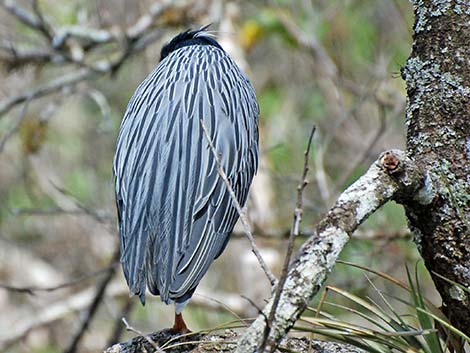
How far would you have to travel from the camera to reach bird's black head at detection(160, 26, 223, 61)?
404 centimetres

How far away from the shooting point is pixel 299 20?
683 cm

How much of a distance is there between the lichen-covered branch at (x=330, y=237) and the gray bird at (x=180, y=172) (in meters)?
0.89

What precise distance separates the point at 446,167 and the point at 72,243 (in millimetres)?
6355

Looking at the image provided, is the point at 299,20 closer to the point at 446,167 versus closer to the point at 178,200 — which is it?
the point at 178,200

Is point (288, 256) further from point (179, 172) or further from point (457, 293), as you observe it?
point (179, 172)

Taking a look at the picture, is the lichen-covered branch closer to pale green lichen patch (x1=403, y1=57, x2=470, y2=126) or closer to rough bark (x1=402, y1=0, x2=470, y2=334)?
rough bark (x1=402, y1=0, x2=470, y2=334)

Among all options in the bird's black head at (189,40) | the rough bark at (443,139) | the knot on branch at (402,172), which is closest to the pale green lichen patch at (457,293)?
the rough bark at (443,139)

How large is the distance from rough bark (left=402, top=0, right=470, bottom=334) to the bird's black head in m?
1.66

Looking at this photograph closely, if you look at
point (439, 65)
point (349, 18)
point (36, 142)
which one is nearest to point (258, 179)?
point (36, 142)

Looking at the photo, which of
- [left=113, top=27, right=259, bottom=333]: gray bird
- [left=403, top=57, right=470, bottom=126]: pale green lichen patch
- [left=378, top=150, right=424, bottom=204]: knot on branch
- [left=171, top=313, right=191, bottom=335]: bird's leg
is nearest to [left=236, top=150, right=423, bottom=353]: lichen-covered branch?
[left=378, top=150, right=424, bottom=204]: knot on branch

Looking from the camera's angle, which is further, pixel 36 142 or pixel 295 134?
pixel 295 134

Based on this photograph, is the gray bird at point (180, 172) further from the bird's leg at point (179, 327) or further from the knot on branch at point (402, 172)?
the knot on branch at point (402, 172)

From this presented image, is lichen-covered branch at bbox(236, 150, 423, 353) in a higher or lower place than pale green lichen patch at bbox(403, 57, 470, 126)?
lower

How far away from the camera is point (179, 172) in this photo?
307 centimetres
